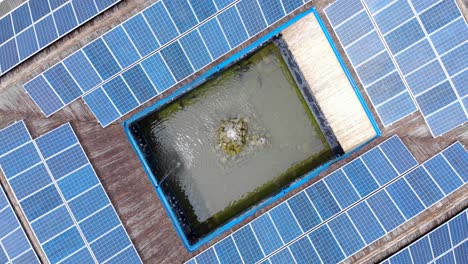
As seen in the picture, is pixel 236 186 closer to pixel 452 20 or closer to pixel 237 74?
pixel 237 74

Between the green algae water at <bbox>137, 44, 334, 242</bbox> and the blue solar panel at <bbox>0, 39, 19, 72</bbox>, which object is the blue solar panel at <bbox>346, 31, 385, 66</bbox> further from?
the blue solar panel at <bbox>0, 39, 19, 72</bbox>

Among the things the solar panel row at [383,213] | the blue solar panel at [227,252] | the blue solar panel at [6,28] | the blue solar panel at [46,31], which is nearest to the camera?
the solar panel row at [383,213]

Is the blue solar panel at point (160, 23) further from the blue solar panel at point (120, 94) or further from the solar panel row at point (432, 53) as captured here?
the solar panel row at point (432, 53)

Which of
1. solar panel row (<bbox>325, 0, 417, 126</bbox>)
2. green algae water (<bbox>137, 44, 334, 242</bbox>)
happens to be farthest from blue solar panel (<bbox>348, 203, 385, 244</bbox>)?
solar panel row (<bbox>325, 0, 417, 126</bbox>)

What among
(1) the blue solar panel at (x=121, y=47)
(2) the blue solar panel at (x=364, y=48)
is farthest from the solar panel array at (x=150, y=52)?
(2) the blue solar panel at (x=364, y=48)

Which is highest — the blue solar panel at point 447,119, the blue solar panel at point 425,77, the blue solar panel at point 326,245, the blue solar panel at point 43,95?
the blue solar panel at point 43,95

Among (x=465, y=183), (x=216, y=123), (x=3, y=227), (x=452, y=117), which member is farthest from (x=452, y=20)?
(x=3, y=227)
